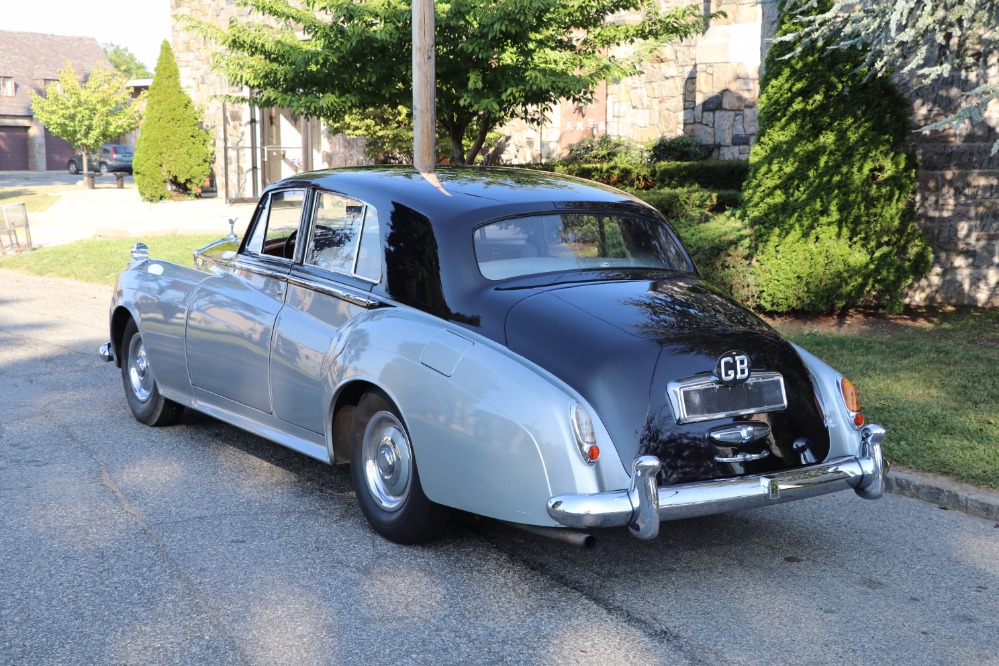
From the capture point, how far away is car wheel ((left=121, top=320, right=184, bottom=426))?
6.81 metres

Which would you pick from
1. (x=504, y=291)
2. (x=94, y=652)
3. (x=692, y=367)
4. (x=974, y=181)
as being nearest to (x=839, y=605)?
(x=692, y=367)

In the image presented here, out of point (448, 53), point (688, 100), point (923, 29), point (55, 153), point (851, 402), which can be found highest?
point (55, 153)

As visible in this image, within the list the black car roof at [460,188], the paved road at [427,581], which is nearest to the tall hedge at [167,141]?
the paved road at [427,581]

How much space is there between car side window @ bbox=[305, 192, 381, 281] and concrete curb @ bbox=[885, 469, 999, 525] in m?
3.00

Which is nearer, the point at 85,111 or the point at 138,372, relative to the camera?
the point at 138,372

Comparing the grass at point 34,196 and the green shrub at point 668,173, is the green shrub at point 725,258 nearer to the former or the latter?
the green shrub at point 668,173

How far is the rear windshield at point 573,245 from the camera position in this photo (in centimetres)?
497

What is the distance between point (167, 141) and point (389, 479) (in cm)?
2644

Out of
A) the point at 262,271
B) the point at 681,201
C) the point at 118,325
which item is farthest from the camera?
the point at 681,201

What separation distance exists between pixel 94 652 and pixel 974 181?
10212mm

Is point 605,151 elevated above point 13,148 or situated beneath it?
situated beneath

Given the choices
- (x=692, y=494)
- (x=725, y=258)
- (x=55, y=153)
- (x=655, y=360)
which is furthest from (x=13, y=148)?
(x=692, y=494)

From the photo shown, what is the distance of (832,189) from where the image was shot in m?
10.4

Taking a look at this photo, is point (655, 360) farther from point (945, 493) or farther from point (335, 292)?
point (945, 493)
